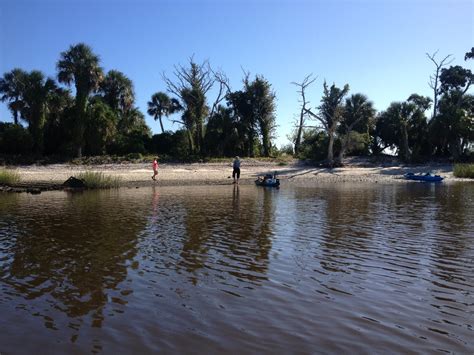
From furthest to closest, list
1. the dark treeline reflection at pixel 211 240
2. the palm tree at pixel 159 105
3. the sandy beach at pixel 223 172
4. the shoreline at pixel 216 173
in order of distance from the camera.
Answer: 1. the palm tree at pixel 159 105
2. the sandy beach at pixel 223 172
3. the shoreline at pixel 216 173
4. the dark treeline reflection at pixel 211 240

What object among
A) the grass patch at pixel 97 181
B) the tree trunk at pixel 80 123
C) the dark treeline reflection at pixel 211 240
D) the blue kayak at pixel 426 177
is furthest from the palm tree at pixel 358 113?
the dark treeline reflection at pixel 211 240

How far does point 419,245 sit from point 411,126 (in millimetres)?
45336

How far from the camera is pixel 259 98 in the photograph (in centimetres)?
5388

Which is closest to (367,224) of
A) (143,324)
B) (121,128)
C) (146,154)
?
(143,324)

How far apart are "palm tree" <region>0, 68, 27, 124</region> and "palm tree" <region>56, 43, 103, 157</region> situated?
14.6 feet

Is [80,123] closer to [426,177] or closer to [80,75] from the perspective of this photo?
[80,75]

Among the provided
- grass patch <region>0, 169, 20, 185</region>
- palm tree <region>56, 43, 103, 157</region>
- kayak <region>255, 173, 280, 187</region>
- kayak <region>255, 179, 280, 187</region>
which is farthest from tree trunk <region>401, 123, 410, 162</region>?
grass patch <region>0, 169, 20, 185</region>

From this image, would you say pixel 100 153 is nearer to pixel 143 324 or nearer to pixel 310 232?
pixel 310 232

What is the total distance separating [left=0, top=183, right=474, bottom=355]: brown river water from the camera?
5148mm

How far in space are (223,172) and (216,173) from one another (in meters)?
0.94

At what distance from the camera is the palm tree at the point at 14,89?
45.1 meters

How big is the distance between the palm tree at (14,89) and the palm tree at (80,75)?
444 centimetres

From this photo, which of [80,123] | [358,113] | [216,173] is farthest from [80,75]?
[358,113]

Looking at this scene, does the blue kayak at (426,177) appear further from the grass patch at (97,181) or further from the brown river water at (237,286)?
the grass patch at (97,181)
